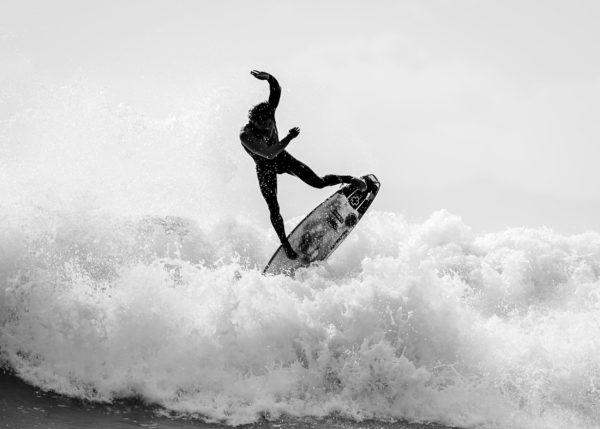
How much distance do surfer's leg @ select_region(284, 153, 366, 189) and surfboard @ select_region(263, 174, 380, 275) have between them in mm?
732

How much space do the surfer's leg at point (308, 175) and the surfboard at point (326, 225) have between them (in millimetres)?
732

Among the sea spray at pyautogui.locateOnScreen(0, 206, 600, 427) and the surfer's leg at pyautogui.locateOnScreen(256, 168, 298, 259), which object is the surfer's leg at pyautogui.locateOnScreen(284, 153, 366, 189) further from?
the sea spray at pyautogui.locateOnScreen(0, 206, 600, 427)

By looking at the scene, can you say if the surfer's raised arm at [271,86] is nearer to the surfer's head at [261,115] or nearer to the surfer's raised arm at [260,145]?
the surfer's head at [261,115]

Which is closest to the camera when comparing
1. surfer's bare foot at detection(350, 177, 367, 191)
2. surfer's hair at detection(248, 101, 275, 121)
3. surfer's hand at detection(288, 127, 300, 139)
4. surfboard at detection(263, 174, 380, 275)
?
surfer's hand at detection(288, 127, 300, 139)

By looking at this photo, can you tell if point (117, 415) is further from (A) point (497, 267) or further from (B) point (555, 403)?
(A) point (497, 267)

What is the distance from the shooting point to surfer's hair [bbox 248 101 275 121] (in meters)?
7.18

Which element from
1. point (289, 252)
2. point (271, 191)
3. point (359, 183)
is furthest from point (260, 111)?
point (289, 252)

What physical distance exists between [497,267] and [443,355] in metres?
7.25

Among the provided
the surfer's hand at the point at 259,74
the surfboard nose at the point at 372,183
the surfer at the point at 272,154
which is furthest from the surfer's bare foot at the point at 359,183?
the surfer's hand at the point at 259,74

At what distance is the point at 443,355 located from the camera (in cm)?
681

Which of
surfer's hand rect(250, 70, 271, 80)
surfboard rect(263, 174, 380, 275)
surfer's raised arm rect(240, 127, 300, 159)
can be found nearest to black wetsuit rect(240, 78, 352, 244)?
surfer's raised arm rect(240, 127, 300, 159)

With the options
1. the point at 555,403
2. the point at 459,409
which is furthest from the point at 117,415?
the point at 555,403

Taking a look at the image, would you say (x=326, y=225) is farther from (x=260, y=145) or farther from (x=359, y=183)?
(x=260, y=145)

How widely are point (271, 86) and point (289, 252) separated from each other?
7.56 ft
